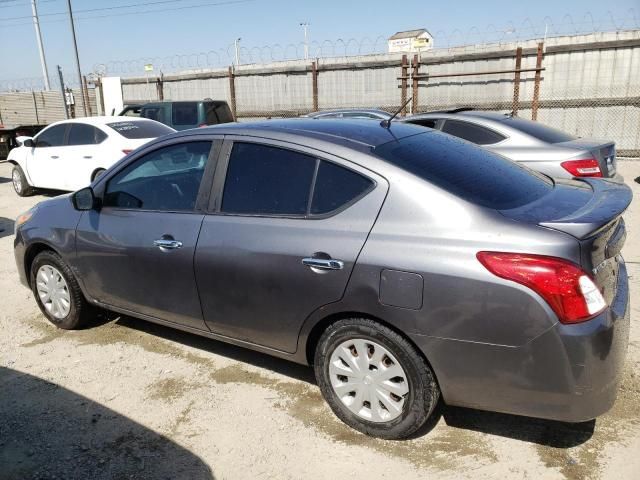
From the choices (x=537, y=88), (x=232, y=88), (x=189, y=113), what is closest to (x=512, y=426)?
(x=189, y=113)

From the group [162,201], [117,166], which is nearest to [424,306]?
[162,201]

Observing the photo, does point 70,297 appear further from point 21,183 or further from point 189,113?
point 189,113

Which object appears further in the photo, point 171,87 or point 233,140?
point 171,87

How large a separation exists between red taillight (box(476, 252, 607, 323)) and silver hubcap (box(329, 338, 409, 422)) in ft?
2.52

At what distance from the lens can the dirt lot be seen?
2.70m

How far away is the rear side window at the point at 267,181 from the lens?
9.87ft

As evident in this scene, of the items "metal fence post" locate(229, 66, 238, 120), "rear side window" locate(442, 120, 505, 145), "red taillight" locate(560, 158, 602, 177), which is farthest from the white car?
"metal fence post" locate(229, 66, 238, 120)

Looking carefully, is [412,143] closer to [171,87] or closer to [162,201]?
[162,201]

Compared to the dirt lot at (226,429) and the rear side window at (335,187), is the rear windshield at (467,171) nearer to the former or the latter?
the rear side window at (335,187)

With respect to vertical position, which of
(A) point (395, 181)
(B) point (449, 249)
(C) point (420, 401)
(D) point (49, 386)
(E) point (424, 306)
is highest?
(A) point (395, 181)

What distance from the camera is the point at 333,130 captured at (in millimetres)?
3207

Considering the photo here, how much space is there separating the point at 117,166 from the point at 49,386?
158cm

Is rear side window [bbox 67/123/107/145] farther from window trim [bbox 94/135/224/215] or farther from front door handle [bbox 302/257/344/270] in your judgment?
front door handle [bbox 302/257/344/270]

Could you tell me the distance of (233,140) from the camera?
10.9 ft
